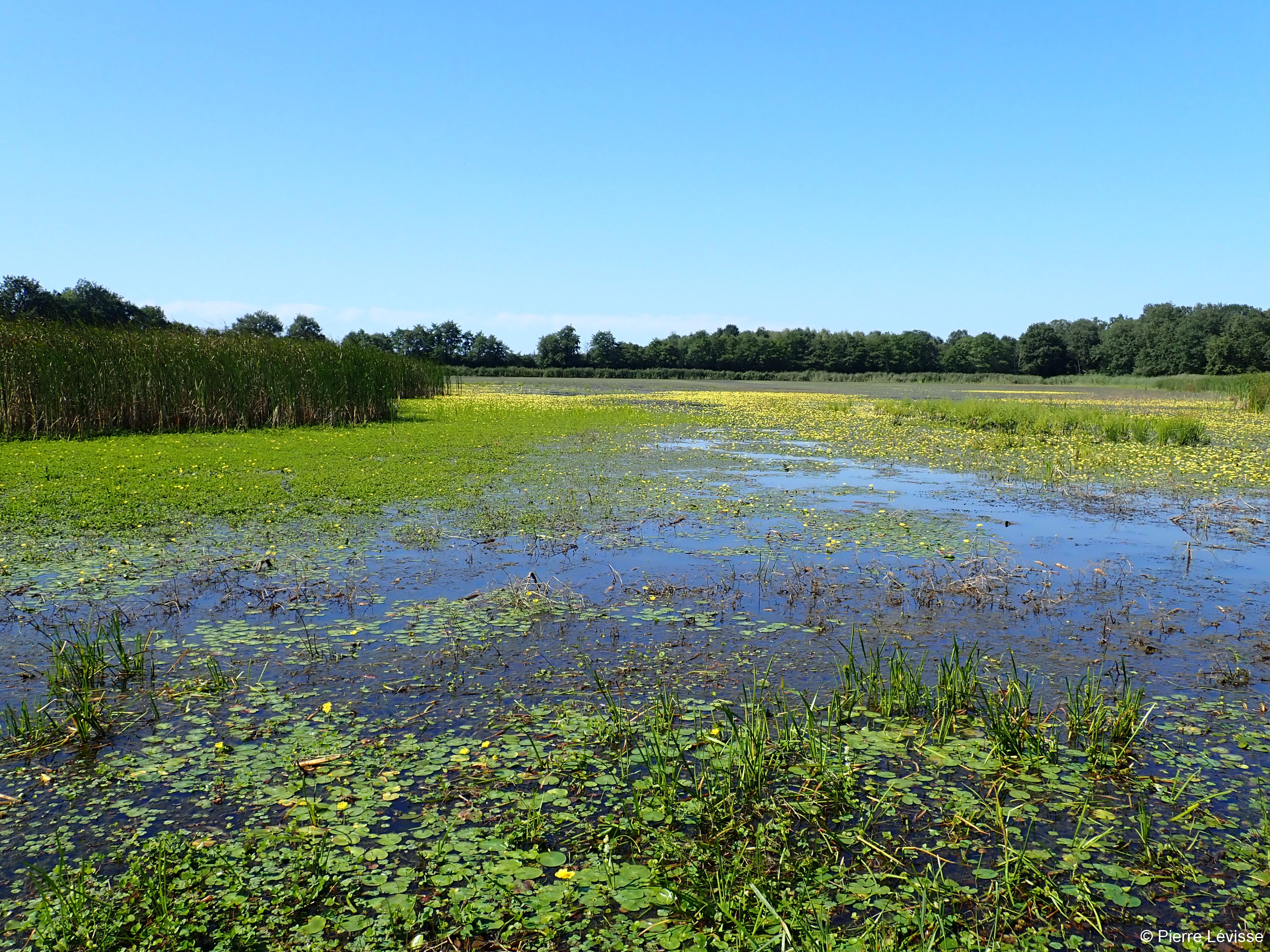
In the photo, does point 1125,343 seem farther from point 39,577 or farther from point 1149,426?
point 39,577

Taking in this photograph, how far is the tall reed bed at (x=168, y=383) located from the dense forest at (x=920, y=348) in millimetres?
55902

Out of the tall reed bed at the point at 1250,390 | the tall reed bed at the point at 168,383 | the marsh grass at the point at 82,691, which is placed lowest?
the marsh grass at the point at 82,691

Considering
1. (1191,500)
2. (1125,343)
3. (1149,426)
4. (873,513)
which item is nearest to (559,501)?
(873,513)

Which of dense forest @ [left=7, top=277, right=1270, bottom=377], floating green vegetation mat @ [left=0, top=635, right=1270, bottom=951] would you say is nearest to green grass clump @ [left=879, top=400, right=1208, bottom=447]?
floating green vegetation mat @ [left=0, top=635, right=1270, bottom=951]

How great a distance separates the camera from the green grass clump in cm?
1980

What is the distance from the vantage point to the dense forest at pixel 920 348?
9081 centimetres

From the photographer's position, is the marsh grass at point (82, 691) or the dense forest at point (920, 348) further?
the dense forest at point (920, 348)

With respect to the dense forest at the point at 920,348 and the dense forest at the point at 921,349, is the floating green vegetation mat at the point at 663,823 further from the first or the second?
the dense forest at the point at 921,349

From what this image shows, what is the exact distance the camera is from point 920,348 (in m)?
120

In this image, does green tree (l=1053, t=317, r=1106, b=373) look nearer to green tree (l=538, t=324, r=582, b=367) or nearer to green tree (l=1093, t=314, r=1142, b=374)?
green tree (l=1093, t=314, r=1142, b=374)

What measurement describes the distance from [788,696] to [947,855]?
1.72 metres

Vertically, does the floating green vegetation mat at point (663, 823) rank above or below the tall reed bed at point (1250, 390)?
below

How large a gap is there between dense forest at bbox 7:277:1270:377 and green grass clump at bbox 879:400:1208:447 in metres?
63.9

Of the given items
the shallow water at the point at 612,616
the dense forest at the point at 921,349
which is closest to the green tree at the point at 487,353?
the dense forest at the point at 921,349
